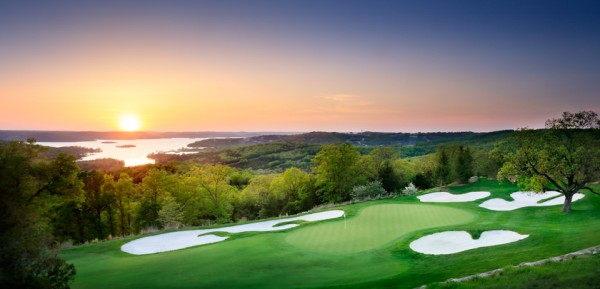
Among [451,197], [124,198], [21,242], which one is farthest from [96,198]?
[451,197]

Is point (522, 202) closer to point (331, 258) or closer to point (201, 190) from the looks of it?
point (331, 258)

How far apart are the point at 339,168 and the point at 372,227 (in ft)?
93.2

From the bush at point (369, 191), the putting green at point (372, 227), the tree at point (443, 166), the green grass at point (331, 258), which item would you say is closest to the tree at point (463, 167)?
the tree at point (443, 166)

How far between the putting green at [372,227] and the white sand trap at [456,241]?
161cm

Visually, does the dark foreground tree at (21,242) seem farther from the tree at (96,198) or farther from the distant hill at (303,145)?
the distant hill at (303,145)

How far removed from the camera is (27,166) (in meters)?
10.9

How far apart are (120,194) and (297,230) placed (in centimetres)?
3340

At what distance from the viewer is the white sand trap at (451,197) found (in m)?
28.7

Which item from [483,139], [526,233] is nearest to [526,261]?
[526,233]

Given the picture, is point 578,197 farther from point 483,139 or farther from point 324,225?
point 483,139

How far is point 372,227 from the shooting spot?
1931 centimetres

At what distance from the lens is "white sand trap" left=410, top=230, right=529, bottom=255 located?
14.2 m

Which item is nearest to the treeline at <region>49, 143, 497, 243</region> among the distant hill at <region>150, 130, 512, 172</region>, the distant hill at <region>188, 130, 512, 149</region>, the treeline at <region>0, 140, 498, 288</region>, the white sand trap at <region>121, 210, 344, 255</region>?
the treeline at <region>0, 140, 498, 288</region>

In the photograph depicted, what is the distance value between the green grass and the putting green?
0.17 feet
